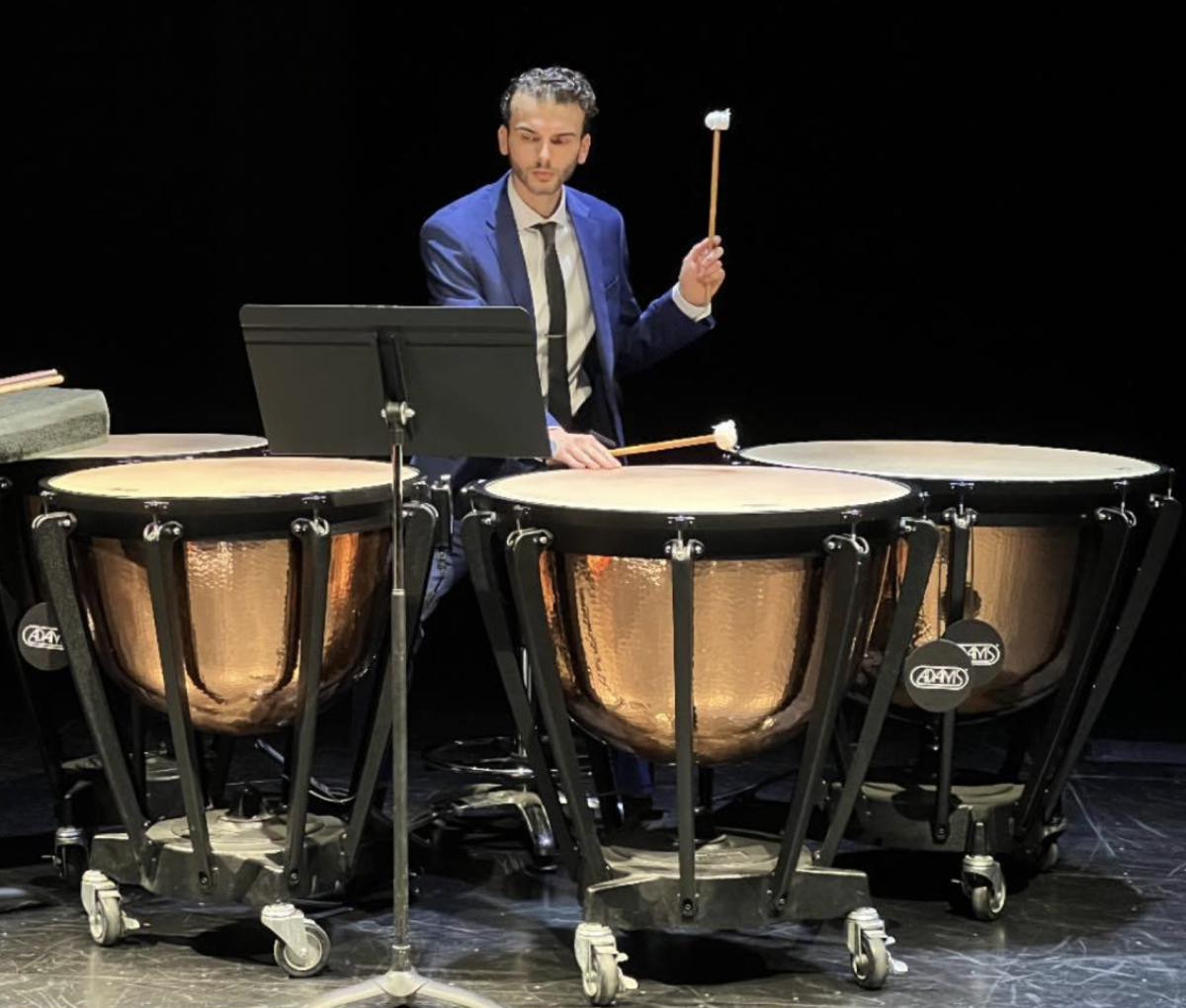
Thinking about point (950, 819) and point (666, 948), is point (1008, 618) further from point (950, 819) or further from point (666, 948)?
point (666, 948)

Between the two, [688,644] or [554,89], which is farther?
[554,89]

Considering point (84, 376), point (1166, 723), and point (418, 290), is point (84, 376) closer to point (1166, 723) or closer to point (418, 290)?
point (418, 290)

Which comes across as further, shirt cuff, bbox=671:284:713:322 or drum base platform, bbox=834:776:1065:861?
shirt cuff, bbox=671:284:713:322

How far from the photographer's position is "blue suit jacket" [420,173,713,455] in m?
3.58

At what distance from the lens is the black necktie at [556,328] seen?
3.65 meters

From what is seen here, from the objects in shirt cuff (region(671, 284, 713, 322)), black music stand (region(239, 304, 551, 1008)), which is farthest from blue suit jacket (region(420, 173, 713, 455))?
black music stand (region(239, 304, 551, 1008))

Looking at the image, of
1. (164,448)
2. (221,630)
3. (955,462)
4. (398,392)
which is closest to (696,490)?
(398,392)

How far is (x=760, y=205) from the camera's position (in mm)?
4641

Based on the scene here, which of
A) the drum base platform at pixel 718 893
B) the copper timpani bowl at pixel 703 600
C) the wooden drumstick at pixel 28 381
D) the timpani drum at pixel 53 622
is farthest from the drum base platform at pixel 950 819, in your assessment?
the wooden drumstick at pixel 28 381

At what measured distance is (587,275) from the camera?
3.66 metres

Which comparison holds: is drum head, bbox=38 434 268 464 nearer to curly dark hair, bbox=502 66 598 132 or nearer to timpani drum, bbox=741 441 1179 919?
curly dark hair, bbox=502 66 598 132

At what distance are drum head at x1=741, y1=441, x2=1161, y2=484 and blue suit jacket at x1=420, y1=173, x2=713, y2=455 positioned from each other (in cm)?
37

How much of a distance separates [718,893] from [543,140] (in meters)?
1.45

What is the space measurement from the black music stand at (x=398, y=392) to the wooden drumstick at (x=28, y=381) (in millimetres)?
616
